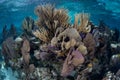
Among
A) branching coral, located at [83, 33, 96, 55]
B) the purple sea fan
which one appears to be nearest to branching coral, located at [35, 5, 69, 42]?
branching coral, located at [83, 33, 96, 55]

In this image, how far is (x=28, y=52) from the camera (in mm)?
6922

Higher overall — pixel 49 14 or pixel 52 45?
pixel 49 14

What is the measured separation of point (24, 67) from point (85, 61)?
2.22 m

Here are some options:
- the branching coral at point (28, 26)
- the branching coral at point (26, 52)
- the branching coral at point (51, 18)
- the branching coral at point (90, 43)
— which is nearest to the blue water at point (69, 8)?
the branching coral at point (28, 26)

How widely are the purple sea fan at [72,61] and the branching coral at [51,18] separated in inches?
48.2

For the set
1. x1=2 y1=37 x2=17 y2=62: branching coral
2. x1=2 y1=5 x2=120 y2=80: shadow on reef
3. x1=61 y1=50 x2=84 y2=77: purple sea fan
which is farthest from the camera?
x1=2 y1=37 x2=17 y2=62: branching coral

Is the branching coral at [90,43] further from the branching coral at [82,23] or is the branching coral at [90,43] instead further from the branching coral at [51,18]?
the branching coral at [51,18]

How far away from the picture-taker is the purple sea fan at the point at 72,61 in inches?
228

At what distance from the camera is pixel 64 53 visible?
6.11 metres

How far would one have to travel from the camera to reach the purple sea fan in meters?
5.80

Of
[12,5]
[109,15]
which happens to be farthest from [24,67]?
[109,15]

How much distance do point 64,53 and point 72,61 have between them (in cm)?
42

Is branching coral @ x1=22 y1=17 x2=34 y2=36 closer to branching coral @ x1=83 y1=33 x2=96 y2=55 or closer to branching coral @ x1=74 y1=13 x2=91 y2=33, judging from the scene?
branching coral @ x1=74 y1=13 x2=91 y2=33

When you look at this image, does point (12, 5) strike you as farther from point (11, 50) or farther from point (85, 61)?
point (85, 61)
